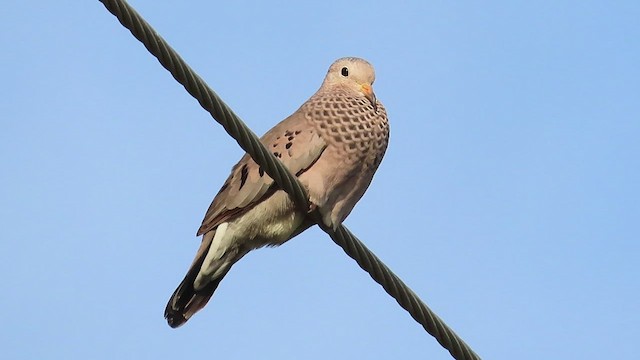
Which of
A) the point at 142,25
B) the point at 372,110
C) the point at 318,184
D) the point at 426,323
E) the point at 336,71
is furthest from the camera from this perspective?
the point at 336,71

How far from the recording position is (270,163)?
5.57 metres

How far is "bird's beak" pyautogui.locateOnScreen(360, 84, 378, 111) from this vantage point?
758 cm

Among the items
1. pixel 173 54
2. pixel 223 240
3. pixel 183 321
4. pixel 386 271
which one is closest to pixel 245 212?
pixel 223 240

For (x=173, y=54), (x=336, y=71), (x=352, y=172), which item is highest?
(x=336, y=71)

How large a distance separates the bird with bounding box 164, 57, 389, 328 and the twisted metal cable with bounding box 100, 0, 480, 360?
1.59 ft

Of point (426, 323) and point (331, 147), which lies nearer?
point (426, 323)

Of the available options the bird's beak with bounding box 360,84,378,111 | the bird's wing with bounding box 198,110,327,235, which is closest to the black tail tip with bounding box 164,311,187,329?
the bird's wing with bounding box 198,110,327,235

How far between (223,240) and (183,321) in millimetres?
529

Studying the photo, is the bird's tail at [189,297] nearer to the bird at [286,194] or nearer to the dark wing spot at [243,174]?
the bird at [286,194]

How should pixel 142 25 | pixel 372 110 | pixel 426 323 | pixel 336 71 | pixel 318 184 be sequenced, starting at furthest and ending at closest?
pixel 336 71 < pixel 372 110 < pixel 318 184 < pixel 426 323 < pixel 142 25

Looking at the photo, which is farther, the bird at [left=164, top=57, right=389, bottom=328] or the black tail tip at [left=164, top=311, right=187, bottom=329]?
the black tail tip at [left=164, top=311, right=187, bottom=329]

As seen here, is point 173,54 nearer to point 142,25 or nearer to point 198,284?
point 142,25

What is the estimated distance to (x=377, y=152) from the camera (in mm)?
Result: 7305

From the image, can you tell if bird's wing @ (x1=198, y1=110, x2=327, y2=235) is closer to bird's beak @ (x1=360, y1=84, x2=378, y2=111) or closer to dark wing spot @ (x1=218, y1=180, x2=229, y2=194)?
dark wing spot @ (x1=218, y1=180, x2=229, y2=194)
